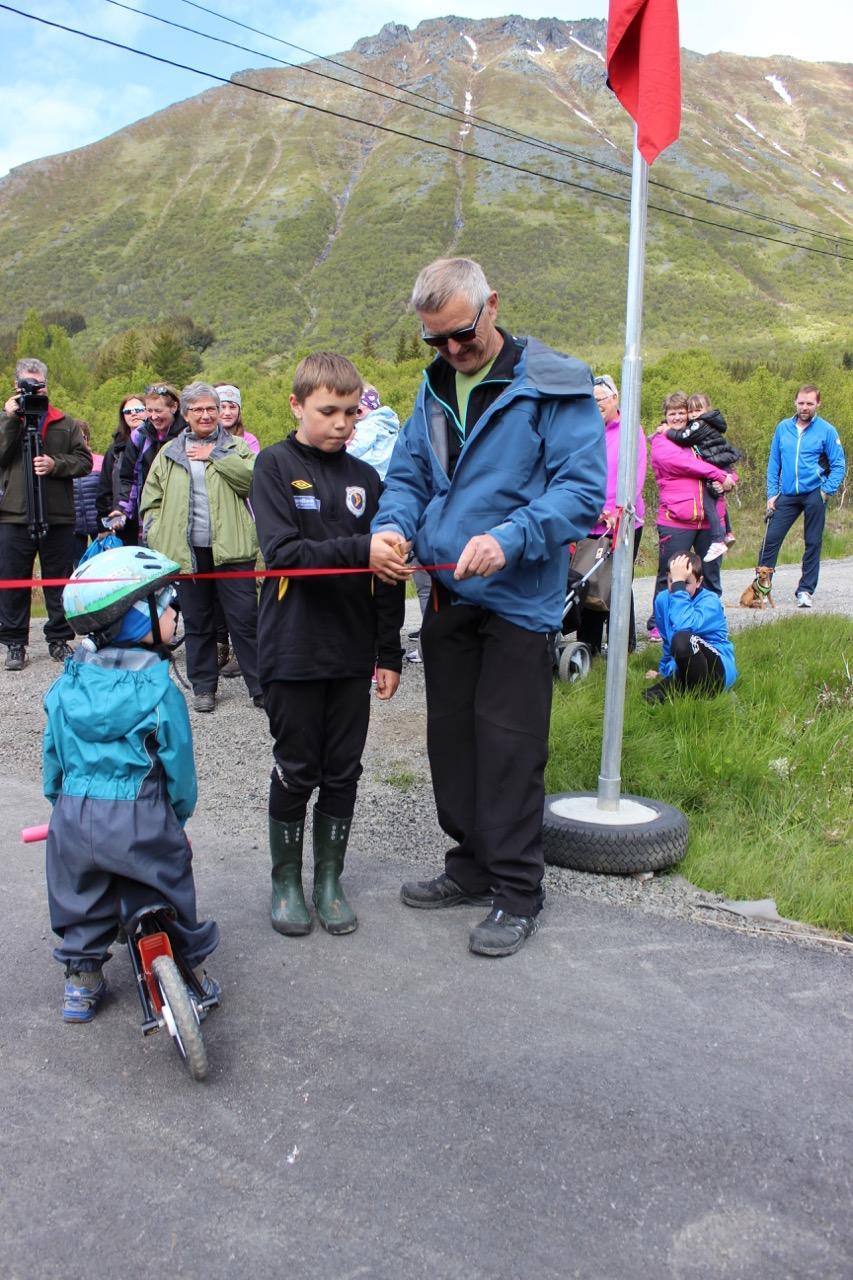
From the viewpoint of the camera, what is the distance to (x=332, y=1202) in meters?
2.36

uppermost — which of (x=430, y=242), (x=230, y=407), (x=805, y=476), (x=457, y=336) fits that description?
(x=430, y=242)

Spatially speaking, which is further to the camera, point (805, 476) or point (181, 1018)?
point (805, 476)

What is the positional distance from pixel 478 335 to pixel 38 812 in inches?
127

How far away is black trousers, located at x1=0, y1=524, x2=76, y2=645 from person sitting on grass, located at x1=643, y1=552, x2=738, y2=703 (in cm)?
502

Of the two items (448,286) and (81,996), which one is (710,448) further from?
(81,996)

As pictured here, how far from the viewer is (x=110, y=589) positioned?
301cm

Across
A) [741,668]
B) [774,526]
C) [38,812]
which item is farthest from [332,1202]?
[774,526]

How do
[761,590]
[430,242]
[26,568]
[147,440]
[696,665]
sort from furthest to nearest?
[430,242], [761,590], [26,568], [147,440], [696,665]

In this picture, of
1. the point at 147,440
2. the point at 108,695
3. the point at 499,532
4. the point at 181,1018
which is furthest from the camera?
the point at 147,440

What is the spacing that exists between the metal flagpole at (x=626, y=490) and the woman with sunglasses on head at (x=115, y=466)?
5.34 m

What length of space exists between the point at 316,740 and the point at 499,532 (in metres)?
1.02

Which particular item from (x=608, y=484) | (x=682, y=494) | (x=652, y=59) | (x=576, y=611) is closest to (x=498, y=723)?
(x=652, y=59)

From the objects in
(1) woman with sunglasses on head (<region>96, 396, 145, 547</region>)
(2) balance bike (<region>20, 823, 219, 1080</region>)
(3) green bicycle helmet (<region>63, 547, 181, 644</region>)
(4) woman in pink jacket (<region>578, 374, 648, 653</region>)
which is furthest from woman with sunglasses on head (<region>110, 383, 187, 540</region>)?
(2) balance bike (<region>20, 823, 219, 1080</region>)

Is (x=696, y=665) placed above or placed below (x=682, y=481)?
below
